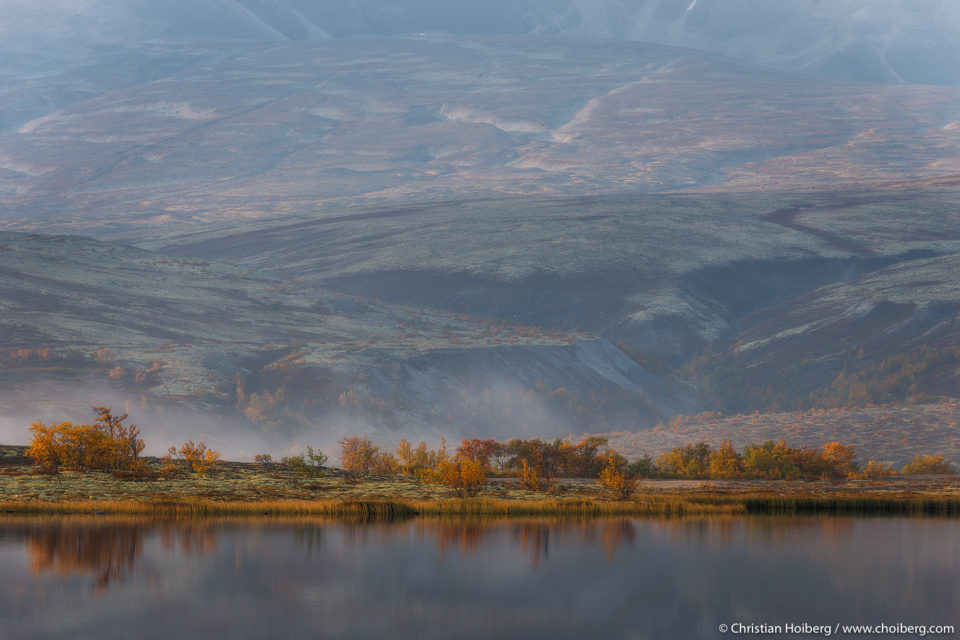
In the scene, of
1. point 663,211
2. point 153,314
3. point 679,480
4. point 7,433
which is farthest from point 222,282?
point 679,480

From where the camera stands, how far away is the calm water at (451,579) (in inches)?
815

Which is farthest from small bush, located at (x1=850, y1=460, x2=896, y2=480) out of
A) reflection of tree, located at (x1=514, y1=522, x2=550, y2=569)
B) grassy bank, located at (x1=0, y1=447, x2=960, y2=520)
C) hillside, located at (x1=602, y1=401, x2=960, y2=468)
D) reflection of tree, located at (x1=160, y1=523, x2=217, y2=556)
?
reflection of tree, located at (x1=160, y1=523, x2=217, y2=556)

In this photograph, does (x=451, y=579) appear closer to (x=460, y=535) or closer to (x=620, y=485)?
(x=460, y=535)

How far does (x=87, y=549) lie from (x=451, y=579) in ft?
27.8

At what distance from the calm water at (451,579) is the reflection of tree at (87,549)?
0.22ft

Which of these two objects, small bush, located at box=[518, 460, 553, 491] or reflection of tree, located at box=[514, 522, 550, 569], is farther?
small bush, located at box=[518, 460, 553, 491]

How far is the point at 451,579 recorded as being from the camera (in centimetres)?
2522

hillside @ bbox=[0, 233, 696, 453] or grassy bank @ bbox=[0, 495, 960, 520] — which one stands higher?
hillside @ bbox=[0, 233, 696, 453]

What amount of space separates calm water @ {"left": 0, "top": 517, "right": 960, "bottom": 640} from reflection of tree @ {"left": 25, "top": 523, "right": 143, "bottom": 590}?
7 cm

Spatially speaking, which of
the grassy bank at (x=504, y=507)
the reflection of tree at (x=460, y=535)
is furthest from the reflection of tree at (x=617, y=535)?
the reflection of tree at (x=460, y=535)

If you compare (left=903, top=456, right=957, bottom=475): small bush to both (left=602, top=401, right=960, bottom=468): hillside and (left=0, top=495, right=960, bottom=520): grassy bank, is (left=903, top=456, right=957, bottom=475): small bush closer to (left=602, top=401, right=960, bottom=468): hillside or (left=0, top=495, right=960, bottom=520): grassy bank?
(left=602, top=401, right=960, bottom=468): hillside

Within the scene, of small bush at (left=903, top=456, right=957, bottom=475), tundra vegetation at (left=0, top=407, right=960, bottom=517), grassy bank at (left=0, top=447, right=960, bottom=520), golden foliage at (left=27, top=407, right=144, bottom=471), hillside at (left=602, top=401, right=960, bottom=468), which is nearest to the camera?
grassy bank at (left=0, top=447, right=960, bottom=520)

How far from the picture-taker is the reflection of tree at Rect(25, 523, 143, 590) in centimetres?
2450

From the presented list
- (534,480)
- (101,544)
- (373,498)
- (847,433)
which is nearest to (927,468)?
(847,433)
